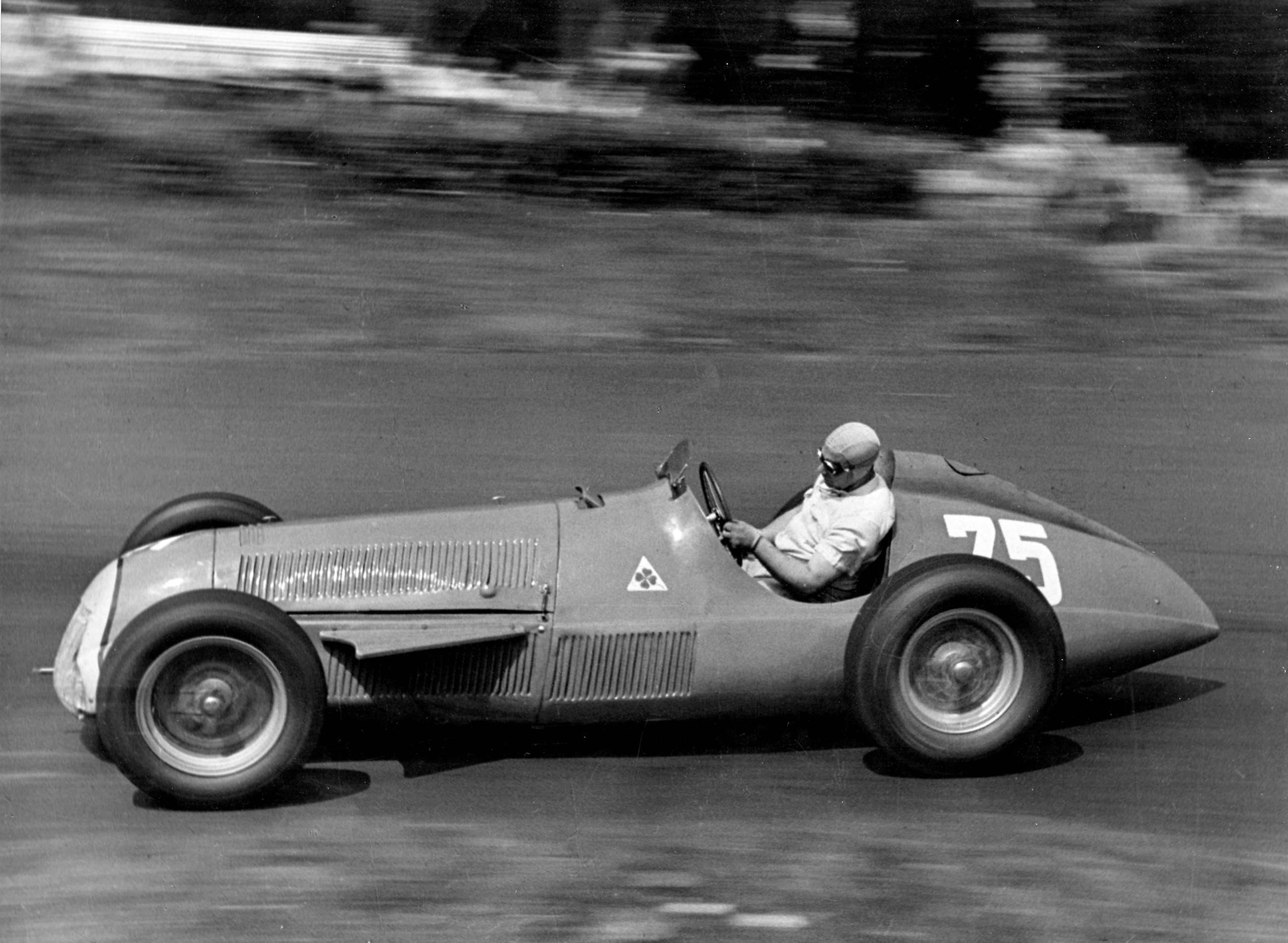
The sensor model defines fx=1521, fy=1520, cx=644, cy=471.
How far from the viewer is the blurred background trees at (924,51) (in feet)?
40.0

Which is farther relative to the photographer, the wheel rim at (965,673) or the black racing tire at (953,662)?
the wheel rim at (965,673)

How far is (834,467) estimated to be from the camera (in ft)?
19.6

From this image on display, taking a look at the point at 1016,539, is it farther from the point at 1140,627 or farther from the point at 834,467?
the point at 834,467

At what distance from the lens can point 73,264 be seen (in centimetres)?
1110

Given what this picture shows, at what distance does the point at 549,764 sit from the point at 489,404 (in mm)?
4153

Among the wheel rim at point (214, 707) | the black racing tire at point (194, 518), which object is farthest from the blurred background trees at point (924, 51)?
the wheel rim at point (214, 707)

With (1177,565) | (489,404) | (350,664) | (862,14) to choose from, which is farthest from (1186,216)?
(350,664)

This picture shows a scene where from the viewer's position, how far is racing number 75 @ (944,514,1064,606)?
19.4 ft

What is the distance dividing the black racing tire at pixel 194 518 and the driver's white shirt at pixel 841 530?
2168 mm

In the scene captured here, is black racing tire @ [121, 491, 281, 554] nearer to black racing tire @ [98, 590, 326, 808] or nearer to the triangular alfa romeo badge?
black racing tire @ [98, 590, 326, 808]

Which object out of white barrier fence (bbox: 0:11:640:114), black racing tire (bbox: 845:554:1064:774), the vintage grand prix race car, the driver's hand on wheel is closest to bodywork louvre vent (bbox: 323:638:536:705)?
the vintage grand prix race car

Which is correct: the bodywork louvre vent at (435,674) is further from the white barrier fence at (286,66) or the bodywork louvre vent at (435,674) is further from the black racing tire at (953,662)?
the white barrier fence at (286,66)

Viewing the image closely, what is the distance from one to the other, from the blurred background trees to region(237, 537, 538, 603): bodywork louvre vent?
7184 millimetres

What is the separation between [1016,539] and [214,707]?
3.12 m
